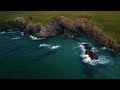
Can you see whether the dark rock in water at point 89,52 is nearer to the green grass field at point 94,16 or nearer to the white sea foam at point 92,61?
the white sea foam at point 92,61

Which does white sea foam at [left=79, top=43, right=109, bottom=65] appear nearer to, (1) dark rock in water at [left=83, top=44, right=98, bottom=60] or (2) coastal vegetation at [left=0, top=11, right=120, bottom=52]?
(1) dark rock in water at [left=83, top=44, right=98, bottom=60]

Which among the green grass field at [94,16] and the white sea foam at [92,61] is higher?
the green grass field at [94,16]

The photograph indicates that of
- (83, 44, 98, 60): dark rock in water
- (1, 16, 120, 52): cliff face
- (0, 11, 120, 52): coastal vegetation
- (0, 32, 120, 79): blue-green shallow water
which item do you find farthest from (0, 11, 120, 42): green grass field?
(83, 44, 98, 60): dark rock in water

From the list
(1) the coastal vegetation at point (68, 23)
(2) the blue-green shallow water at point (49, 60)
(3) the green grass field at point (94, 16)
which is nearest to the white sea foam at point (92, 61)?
(2) the blue-green shallow water at point (49, 60)

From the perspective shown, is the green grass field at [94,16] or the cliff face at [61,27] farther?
the cliff face at [61,27]

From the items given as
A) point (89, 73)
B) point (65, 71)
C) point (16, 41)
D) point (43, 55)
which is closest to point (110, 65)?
point (89, 73)
